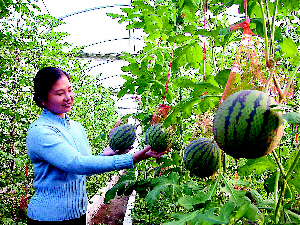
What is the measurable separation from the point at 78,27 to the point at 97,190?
23.7ft

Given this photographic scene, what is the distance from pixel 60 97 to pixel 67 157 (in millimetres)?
467

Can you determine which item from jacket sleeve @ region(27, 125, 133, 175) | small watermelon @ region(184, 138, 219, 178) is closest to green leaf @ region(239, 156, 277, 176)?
small watermelon @ region(184, 138, 219, 178)

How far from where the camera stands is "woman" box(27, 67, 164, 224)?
159 centimetres

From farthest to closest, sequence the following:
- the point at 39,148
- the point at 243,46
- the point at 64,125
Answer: the point at 64,125 < the point at 39,148 < the point at 243,46

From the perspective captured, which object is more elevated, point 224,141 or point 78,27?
point 78,27

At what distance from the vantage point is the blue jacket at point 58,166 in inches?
62.4

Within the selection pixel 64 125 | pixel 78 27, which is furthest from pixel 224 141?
pixel 78 27

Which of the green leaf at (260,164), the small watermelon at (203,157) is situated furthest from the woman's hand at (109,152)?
the green leaf at (260,164)

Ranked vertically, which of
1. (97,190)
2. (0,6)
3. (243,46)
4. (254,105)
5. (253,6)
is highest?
(0,6)

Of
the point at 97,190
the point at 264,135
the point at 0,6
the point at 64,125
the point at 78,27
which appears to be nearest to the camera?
the point at 264,135

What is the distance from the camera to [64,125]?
1.96m

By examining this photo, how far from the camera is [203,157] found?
1.58 meters

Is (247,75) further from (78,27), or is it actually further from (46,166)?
(78,27)

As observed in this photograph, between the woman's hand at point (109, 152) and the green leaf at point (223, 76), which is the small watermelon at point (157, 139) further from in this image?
the green leaf at point (223, 76)
